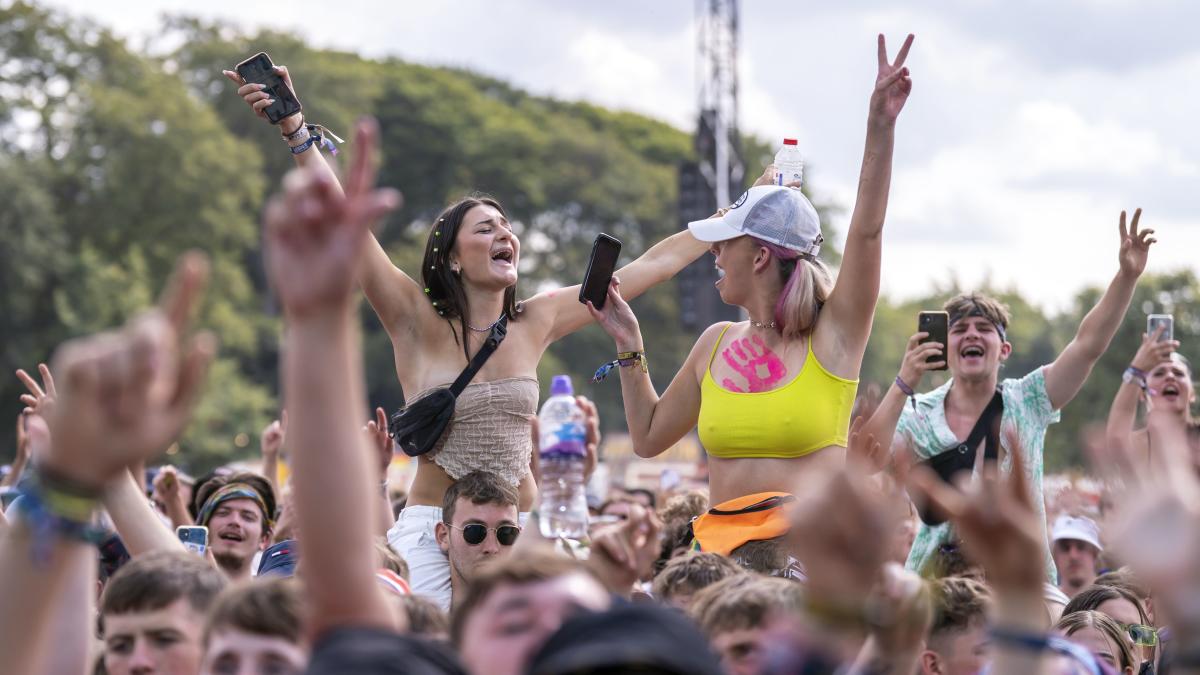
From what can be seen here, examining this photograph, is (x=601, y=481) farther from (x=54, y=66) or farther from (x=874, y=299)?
(x=54, y=66)

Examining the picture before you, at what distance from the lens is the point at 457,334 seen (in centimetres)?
582

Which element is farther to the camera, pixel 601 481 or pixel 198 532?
pixel 601 481

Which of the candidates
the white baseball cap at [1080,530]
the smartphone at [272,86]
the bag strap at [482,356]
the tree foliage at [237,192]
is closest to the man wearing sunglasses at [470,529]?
the bag strap at [482,356]

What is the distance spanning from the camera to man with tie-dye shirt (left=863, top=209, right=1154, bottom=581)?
20.7 ft

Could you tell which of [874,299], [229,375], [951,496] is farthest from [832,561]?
[229,375]

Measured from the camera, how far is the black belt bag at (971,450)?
631 cm

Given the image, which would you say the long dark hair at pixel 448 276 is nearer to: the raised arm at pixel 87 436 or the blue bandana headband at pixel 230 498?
the blue bandana headband at pixel 230 498

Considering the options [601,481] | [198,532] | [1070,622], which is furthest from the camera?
[601,481]

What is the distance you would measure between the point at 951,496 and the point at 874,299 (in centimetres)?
260

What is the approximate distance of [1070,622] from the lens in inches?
200

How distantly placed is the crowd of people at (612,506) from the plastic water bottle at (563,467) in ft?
0.54

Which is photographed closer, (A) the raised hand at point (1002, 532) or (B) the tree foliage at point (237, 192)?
(A) the raised hand at point (1002, 532)

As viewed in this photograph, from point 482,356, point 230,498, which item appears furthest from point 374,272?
point 230,498

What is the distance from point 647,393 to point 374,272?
3.48ft
